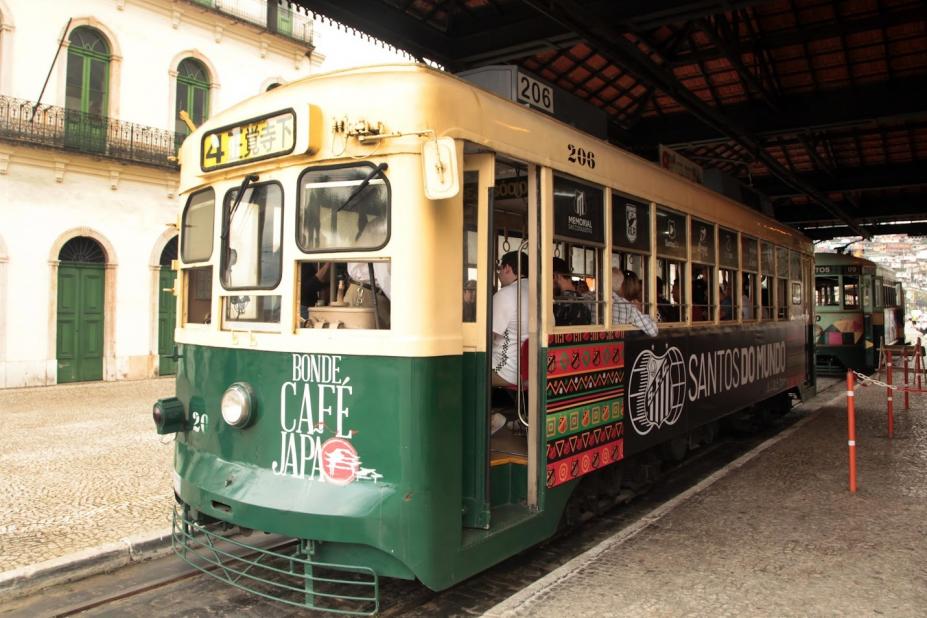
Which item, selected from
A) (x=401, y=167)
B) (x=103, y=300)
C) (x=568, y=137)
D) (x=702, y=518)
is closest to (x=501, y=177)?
(x=568, y=137)

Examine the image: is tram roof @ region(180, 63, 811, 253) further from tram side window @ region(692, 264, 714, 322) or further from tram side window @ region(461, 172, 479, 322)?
tram side window @ region(692, 264, 714, 322)

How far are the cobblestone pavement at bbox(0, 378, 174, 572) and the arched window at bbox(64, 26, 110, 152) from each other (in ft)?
18.1

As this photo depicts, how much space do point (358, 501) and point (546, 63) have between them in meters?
7.64

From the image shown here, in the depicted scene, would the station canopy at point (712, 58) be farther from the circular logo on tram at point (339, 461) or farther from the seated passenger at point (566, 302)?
the circular logo on tram at point (339, 461)

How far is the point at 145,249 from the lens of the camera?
15359 millimetres

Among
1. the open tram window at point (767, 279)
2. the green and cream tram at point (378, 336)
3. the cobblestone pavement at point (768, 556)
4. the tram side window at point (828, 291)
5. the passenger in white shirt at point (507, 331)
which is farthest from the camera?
Answer: the tram side window at point (828, 291)

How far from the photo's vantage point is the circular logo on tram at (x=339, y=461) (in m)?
3.56

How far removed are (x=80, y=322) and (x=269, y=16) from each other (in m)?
8.68

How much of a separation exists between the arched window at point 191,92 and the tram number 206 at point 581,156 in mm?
13303

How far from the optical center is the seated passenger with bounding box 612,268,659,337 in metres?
5.20

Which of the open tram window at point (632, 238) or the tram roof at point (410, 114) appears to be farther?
the open tram window at point (632, 238)

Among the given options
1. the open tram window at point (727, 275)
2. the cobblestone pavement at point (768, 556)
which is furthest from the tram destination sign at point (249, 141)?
the open tram window at point (727, 275)

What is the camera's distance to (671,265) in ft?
19.6

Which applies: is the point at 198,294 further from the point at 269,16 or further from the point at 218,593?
the point at 269,16
